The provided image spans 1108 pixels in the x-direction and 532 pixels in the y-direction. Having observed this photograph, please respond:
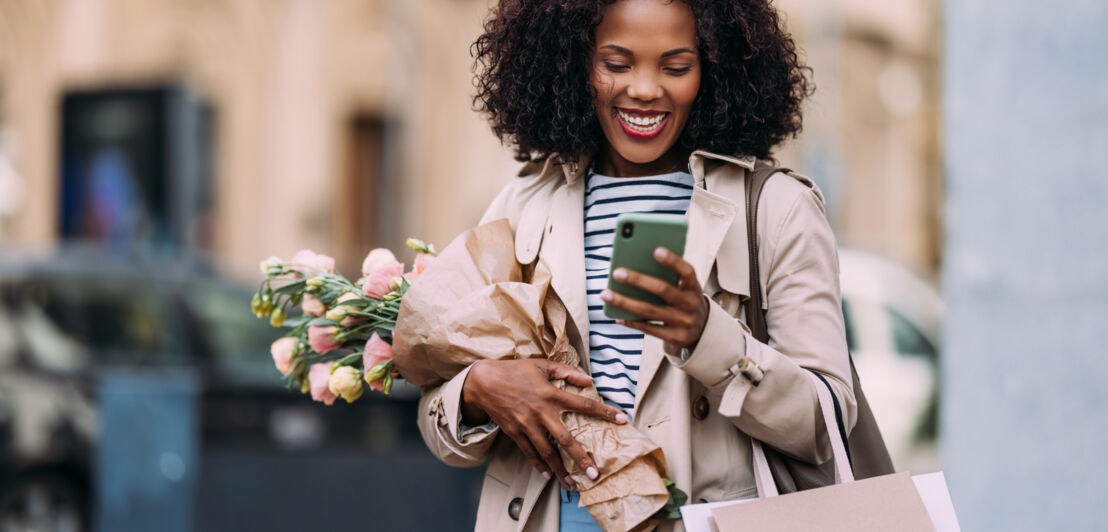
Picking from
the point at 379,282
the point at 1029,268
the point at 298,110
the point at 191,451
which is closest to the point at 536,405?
the point at 379,282

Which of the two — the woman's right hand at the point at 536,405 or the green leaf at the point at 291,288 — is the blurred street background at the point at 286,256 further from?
the woman's right hand at the point at 536,405

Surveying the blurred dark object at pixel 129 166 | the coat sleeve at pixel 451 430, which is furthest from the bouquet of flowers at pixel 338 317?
the blurred dark object at pixel 129 166

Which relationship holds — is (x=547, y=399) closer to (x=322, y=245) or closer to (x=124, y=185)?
(x=124, y=185)

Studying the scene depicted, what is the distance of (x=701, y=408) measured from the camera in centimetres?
219

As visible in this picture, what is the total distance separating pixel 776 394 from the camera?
2033 mm

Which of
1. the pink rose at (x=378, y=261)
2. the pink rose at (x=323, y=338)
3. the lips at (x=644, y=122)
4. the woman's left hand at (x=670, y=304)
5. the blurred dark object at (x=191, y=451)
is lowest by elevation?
the blurred dark object at (x=191, y=451)

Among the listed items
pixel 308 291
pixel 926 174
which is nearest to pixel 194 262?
pixel 308 291

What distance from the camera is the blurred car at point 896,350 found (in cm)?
700

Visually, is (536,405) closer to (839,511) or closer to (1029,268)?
(839,511)

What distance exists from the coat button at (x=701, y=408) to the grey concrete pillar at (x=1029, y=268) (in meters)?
1.47

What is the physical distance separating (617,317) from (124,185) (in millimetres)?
9893

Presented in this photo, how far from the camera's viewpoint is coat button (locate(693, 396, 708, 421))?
7.17 ft

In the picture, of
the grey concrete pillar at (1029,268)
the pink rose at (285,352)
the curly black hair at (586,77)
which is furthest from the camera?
the grey concrete pillar at (1029,268)

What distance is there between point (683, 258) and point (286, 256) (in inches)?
541
